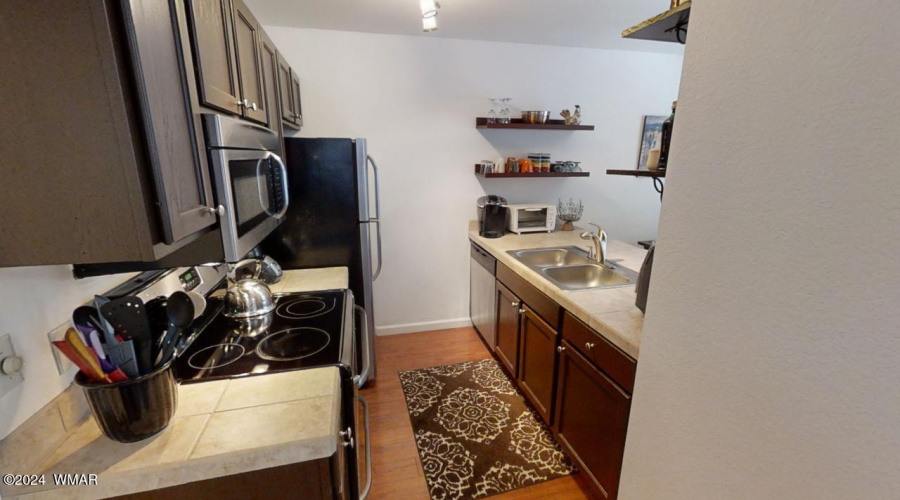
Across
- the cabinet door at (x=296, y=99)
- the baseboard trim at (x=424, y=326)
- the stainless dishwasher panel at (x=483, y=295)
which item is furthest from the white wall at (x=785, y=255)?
the baseboard trim at (x=424, y=326)

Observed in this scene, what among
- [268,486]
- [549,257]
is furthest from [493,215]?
[268,486]

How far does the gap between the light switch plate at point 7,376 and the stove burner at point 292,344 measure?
0.54 m

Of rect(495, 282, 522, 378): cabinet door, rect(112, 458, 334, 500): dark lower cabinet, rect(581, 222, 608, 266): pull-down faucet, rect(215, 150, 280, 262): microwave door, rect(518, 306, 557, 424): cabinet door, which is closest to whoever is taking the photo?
rect(112, 458, 334, 500): dark lower cabinet

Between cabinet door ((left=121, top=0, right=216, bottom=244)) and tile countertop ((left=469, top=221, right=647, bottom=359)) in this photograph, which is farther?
tile countertop ((left=469, top=221, right=647, bottom=359))

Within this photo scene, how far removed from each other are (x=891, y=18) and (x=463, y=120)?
2543mm

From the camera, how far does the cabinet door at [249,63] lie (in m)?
1.22

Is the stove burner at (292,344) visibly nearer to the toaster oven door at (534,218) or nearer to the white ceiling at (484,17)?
the white ceiling at (484,17)

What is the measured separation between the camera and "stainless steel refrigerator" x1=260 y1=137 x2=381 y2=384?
2133 mm

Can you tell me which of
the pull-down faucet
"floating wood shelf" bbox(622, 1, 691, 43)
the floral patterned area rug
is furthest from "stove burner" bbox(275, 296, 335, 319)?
"floating wood shelf" bbox(622, 1, 691, 43)

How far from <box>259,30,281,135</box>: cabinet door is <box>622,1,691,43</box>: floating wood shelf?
1.46m

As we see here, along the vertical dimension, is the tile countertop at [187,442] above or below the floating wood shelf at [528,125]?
below

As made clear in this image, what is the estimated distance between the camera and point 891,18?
0.52m

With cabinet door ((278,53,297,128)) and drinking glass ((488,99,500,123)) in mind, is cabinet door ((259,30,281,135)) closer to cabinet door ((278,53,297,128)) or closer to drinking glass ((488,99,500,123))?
cabinet door ((278,53,297,128))

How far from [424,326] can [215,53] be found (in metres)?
2.58
